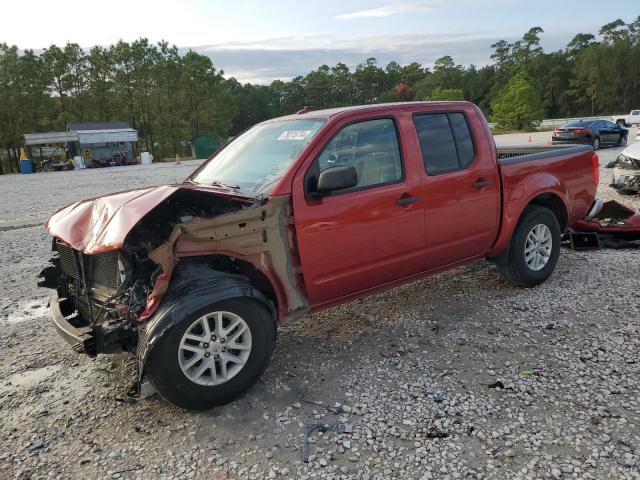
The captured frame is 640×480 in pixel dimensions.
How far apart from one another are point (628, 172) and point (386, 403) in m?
9.08

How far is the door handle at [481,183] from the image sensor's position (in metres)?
4.56

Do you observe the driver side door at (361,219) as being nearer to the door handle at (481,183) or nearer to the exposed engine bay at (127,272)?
the exposed engine bay at (127,272)

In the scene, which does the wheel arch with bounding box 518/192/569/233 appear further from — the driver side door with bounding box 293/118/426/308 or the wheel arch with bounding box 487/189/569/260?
the driver side door with bounding box 293/118/426/308

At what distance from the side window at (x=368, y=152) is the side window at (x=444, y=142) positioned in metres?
0.30

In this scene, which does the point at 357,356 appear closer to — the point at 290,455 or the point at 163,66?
the point at 290,455

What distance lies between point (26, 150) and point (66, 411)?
151 ft

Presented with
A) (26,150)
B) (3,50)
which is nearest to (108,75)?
(3,50)

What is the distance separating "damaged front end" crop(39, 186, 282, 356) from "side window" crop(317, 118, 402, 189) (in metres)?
0.84

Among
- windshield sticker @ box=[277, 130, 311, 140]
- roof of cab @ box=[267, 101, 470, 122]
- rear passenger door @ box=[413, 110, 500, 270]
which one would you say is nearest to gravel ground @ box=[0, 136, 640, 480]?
rear passenger door @ box=[413, 110, 500, 270]

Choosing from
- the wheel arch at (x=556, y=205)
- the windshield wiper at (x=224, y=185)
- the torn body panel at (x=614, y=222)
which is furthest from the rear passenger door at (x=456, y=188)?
the torn body panel at (x=614, y=222)

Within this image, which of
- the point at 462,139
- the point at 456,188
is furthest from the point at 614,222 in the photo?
the point at 456,188

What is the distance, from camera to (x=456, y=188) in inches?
173

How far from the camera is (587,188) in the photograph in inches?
222

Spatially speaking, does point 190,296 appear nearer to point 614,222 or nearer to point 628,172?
point 614,222
